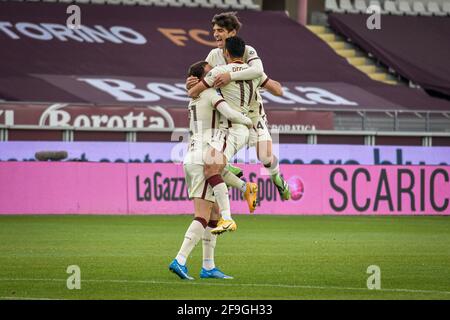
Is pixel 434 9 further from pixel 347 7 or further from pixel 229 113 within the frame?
pixel 229 113

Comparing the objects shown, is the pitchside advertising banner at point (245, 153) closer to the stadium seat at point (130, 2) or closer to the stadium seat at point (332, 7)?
the stadium seat at point (130, 2)

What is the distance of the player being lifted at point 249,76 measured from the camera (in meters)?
12.2

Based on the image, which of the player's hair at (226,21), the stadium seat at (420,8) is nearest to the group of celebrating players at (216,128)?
the player's hair at (226,21)

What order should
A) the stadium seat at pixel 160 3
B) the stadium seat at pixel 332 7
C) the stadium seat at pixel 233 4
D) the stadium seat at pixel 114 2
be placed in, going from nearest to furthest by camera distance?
the stadium seat at pixel 114 2
the stadium seat at pixel 160 3
the stadium seat at pixel 233 4
the stadium seat at pixel 332 7

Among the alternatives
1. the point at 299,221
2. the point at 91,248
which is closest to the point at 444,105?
the point at 299,221

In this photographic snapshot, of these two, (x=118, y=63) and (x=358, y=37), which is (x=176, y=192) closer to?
(x=118, y=63)

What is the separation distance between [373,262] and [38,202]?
437 inches

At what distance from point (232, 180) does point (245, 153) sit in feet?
44.4

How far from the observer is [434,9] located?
40.7 m

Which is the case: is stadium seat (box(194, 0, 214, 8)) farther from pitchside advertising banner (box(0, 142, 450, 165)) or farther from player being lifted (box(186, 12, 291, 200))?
player being lifted (box(186, 12, 291, 200))

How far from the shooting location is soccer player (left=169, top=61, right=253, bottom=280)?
39.6 feet

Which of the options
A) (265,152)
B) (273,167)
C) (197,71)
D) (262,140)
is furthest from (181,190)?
(197,71)

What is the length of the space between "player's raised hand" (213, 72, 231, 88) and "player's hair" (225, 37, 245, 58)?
30 cm

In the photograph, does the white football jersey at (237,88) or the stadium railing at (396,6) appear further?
the stadium railing at (396,6)
